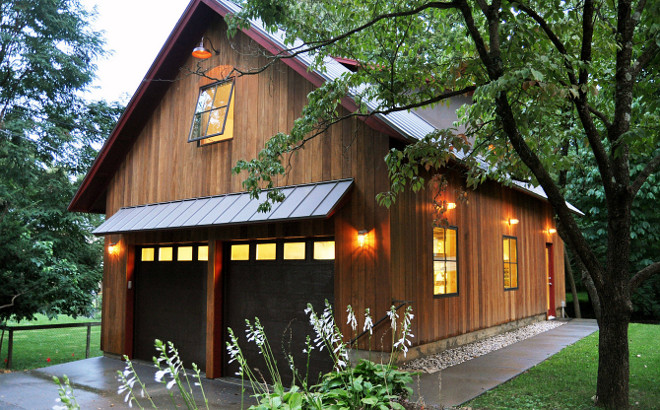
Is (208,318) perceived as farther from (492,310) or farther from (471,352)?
(492,310)

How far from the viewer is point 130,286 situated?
11039mm

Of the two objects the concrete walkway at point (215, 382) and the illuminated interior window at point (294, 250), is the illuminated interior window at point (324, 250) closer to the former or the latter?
the illuminated interior window at point (294, 250)

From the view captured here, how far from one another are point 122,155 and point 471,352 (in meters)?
8.27

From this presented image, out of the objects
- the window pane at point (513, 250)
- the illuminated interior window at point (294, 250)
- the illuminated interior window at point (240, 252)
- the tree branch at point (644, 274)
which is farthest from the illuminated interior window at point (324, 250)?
the window pane at point (513, 250)

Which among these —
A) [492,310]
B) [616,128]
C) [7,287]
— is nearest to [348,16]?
[616,128]

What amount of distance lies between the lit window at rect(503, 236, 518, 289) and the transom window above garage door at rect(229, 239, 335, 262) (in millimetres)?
5183

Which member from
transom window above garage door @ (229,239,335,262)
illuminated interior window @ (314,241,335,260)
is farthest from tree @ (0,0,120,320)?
illuminated interior window @ (314,241,335,260)

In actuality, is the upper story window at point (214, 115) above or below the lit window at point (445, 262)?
above

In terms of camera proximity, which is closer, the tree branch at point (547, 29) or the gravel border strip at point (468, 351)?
the tree branch at point (547, 29)

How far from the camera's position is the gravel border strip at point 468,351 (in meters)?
7.78

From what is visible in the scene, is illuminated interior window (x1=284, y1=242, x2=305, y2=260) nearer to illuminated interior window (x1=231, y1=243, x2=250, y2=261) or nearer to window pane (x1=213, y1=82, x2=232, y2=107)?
illuminated interior window (x1=231, y1=243, x2=250, y2=261)

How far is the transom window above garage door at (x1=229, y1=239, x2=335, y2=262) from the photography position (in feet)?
26.6

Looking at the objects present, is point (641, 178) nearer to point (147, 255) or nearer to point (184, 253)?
point (184, 253)

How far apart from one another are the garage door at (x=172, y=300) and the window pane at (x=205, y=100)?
8.63 feet
